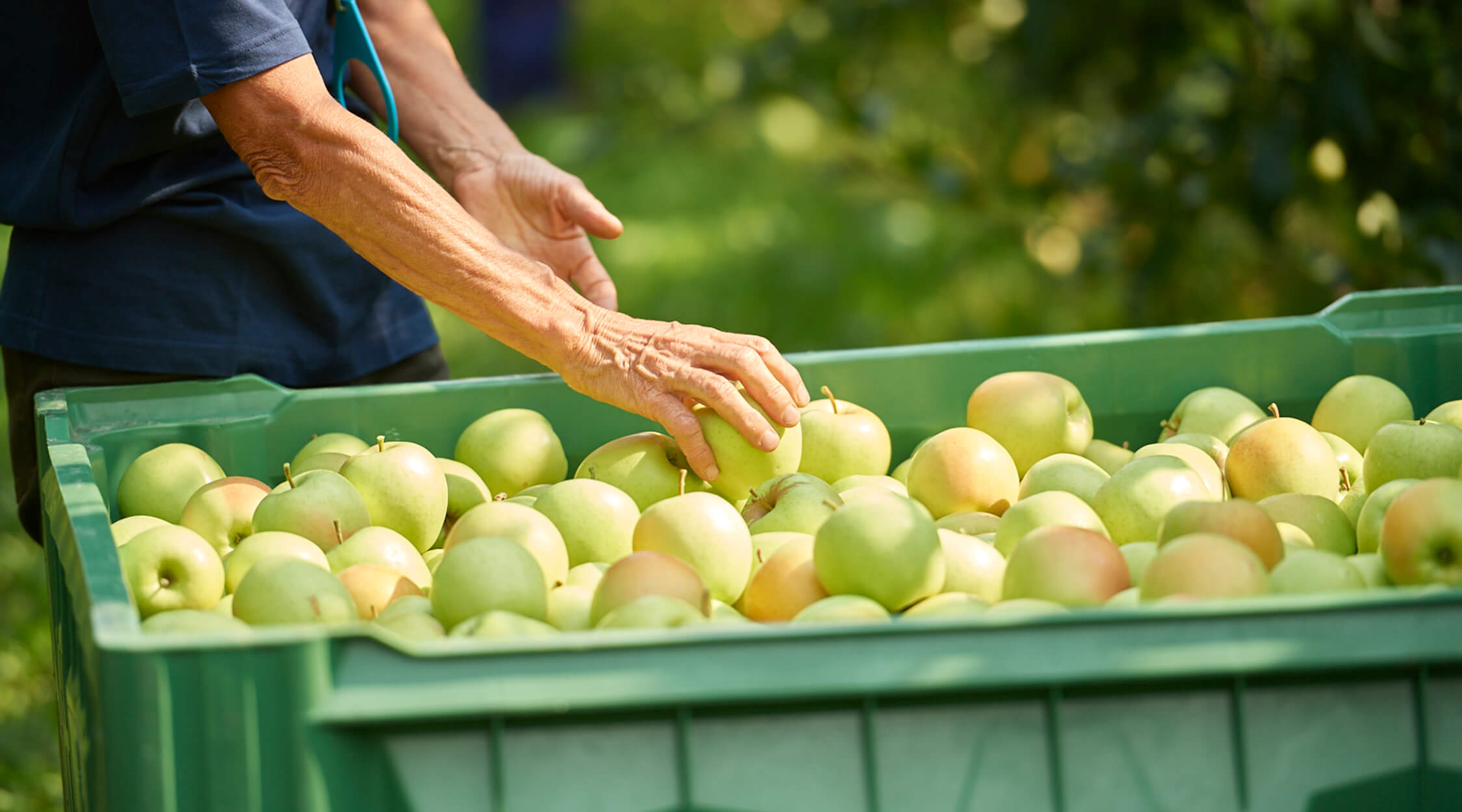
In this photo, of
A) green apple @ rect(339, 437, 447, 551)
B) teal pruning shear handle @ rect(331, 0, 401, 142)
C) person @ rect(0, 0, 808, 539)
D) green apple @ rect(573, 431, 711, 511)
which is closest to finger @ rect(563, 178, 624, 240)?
person @ rect(0, 0, 808, 539)

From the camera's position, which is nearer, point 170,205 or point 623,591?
point 623,591

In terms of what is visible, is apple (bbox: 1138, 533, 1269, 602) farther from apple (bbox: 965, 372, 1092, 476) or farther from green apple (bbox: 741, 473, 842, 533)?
apple (bbox: 965, 372, 1092, 476)

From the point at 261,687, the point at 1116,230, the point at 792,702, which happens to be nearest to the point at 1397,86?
the point at 1116,230

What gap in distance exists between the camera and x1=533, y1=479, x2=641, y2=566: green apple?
4.95ft

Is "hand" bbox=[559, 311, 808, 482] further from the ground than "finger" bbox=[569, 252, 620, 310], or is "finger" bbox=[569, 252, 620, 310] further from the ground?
"finger" bbox=[569, 252, 620, 310]

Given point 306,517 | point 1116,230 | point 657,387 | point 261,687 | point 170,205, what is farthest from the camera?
point 1116,230

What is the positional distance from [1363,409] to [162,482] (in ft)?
5.07

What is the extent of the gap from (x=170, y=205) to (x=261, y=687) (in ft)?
3.41

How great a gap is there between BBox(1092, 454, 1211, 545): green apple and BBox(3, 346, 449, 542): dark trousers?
1.13m

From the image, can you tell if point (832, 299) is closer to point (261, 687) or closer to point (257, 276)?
point (257, 276)

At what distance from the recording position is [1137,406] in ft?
6.28

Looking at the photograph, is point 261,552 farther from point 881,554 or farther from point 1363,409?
point 1363,409

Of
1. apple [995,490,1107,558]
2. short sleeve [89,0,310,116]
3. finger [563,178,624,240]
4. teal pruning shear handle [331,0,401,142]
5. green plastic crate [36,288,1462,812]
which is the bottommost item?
green plastic crate [36,288,1462,812]

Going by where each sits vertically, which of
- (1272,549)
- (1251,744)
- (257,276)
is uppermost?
(257,276)
